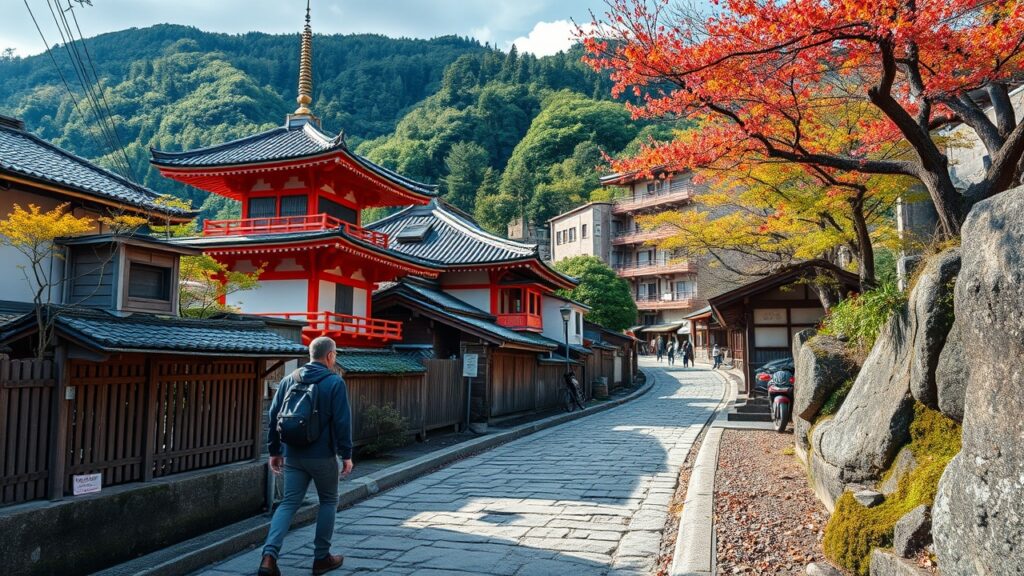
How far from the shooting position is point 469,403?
698 inches

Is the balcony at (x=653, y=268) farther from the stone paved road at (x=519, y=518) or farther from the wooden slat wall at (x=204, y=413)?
the wooden slat wall at (x=204, y=413)

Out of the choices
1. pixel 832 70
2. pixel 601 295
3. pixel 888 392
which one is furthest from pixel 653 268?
pixel 888 392

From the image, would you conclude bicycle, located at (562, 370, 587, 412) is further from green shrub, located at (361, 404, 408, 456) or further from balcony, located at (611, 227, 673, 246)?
balcony, located at (611, 227, 673, 246)

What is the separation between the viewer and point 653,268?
62.4 meters

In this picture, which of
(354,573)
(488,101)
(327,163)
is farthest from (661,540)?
(488,101)

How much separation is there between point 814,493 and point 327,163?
1620 cm

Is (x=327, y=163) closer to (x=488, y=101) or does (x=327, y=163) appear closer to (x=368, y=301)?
(x=368, y=301)

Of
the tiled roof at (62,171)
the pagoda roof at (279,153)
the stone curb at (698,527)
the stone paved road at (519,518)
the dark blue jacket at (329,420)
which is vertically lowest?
the stone paved road at (519,518)

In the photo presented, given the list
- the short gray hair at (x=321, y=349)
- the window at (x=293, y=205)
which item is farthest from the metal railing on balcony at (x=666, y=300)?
the short gray hair at (x=321, y=349)

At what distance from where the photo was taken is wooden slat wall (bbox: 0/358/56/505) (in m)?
5.54

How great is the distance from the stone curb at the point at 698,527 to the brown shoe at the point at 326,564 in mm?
2964

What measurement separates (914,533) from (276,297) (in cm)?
1887

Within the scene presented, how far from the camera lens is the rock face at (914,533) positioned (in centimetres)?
441

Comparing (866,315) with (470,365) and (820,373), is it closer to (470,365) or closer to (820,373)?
(820,373)
